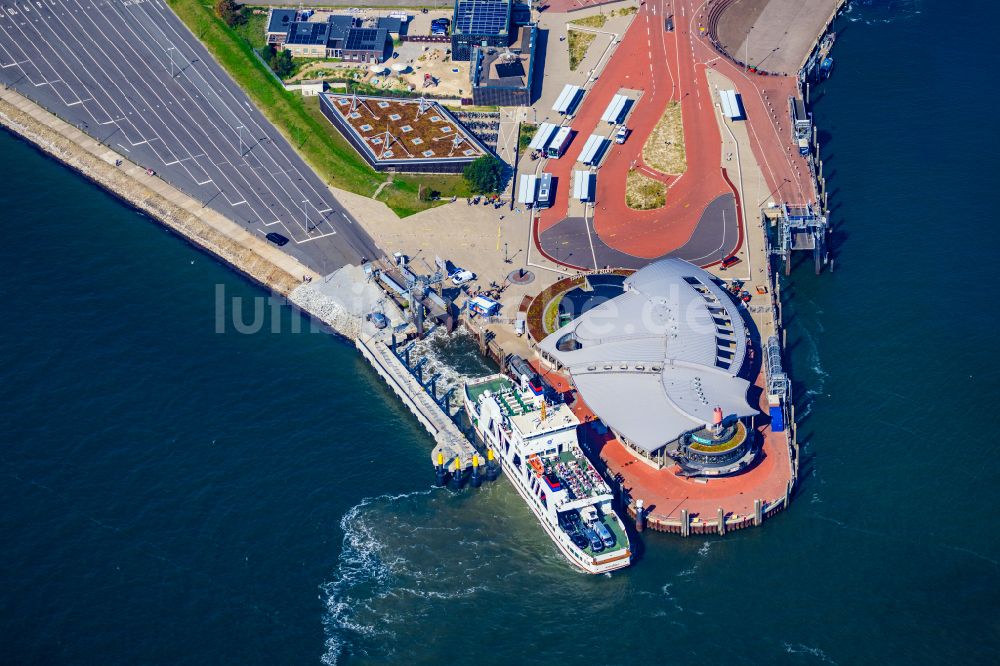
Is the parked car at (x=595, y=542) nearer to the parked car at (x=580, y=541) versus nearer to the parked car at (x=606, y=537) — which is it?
the parked car at (x=606, y=537)

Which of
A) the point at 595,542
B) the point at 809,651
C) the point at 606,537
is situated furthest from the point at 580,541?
the point at 809,651

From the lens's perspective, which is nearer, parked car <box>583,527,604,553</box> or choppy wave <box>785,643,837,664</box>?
choppy wave <box>785,643,837,664</box>

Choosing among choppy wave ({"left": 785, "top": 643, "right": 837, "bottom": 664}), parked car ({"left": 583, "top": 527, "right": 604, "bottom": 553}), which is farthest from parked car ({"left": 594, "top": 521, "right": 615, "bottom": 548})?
choppy wave ({"left": 785, "top": 643, "right": 837, "bottom": 664})

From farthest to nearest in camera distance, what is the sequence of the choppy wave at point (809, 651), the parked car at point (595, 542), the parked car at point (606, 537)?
1. the parked car at point (606, 537)
2. the parked car at point (595, 542)
3. the choppy wave at point (809, 651)

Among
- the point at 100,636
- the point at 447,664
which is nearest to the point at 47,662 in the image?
the point at 100,636

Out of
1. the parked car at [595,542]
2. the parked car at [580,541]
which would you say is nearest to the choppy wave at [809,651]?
the parked car at [595,542]

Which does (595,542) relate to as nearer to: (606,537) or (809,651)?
(606,537)

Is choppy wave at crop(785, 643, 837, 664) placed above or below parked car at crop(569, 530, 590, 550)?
below

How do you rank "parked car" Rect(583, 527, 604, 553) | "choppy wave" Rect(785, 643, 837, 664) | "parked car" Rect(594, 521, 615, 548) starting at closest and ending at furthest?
"choppy wave" Rect(785, 643, 837, 664)
"parked car" Rect(583, 527, 604, 553)
"parked car" Rect(594, 521, 615, 548)

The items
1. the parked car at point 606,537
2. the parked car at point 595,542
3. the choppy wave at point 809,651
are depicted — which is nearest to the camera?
the choppy wave at point 809,651

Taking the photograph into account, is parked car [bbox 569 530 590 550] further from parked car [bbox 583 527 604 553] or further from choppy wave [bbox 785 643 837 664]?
choppy wave [bbox 785 643 837 664]

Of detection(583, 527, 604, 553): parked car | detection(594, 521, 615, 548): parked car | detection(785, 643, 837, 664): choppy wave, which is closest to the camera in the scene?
detection(785, 643, 837, 664): choppy wave
